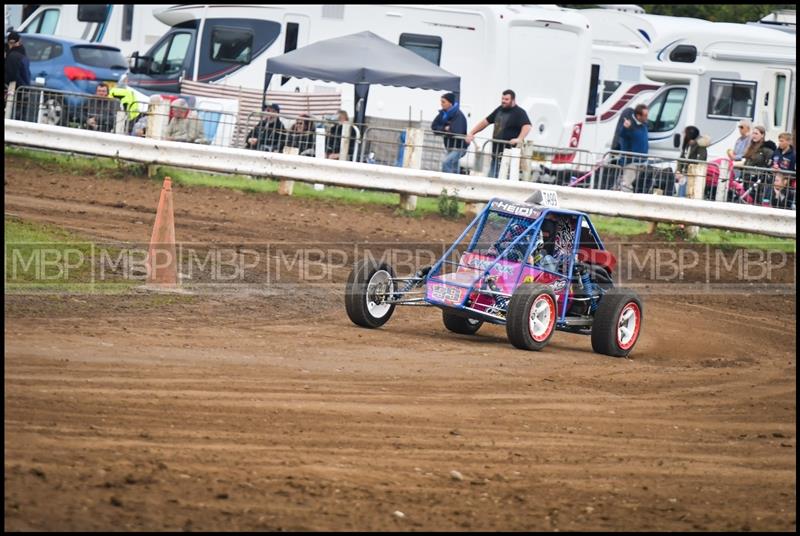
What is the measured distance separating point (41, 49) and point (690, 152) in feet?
43.0

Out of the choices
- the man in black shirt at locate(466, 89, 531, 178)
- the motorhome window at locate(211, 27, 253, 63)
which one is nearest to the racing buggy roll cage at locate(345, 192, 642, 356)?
the man in black shirt at locate(466, 89, 531, 178)

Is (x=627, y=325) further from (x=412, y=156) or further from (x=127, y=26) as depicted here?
(x=127, y=26)

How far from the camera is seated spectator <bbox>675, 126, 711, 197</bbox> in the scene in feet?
59.5

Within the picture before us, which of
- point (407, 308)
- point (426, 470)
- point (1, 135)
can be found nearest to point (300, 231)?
point (407, 308)

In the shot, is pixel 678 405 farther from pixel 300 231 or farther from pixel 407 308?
pixel 300 231

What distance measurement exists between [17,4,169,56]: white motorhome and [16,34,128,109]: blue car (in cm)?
182

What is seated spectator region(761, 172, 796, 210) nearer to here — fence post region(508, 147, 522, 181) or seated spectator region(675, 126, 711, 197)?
seated spectator region(675, 126, 711, 197)

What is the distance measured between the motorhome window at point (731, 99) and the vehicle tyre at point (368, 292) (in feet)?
50.7

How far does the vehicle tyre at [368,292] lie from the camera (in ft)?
35.8

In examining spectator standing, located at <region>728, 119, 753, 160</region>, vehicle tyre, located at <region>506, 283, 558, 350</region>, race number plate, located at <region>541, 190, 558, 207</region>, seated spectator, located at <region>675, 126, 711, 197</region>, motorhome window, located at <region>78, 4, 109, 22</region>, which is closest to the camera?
vehicle tyre, located at <region>506, 283, 558, 350</region>

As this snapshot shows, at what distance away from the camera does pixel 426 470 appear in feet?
22.0

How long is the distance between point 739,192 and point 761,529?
12114 mm

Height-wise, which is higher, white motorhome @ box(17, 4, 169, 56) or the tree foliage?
the tree foliage

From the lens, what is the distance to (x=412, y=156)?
1872 centimetres
